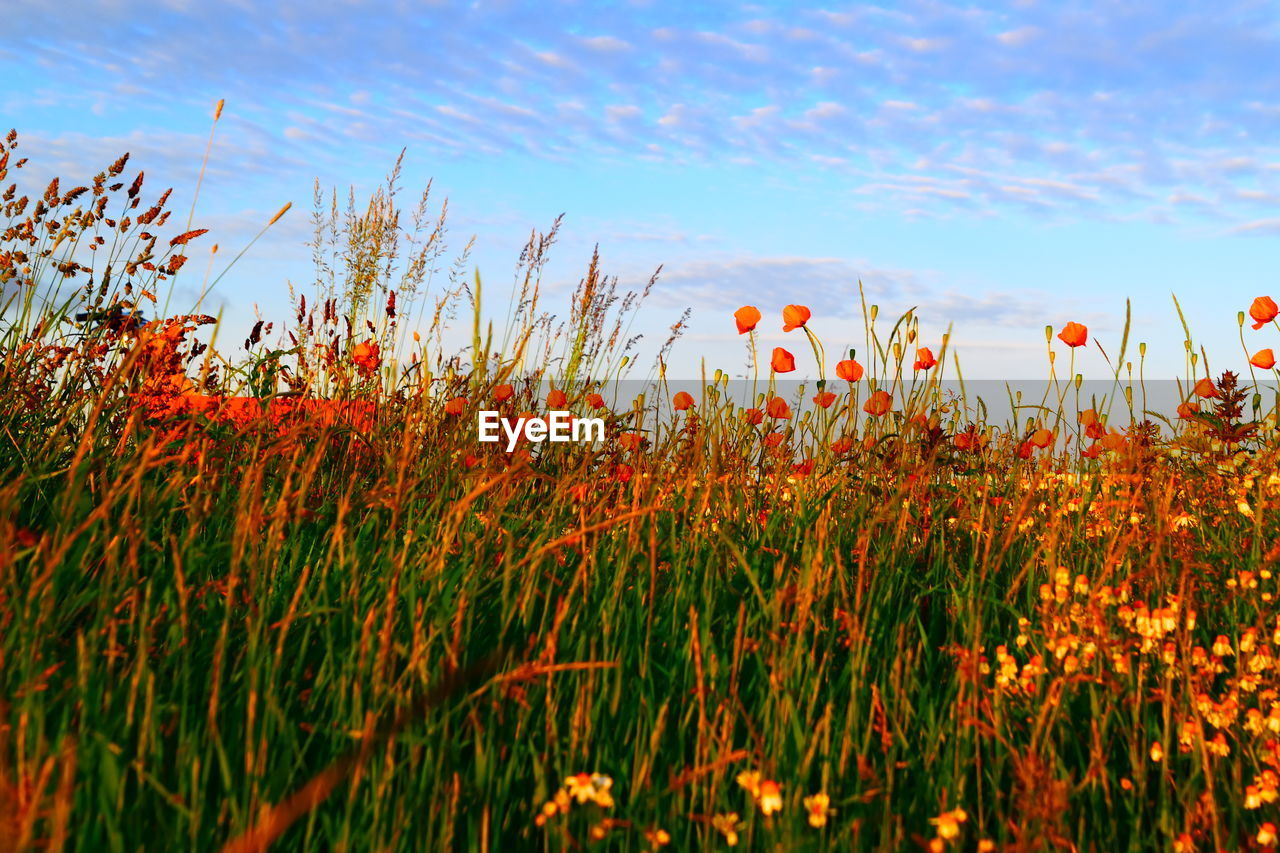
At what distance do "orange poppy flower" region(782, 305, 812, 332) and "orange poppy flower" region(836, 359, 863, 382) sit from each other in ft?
0.72

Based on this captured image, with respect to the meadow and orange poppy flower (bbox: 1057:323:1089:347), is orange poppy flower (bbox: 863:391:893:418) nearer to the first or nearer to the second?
the meadow

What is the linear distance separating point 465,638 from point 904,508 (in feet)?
4.32

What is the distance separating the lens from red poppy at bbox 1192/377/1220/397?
11.4 feet

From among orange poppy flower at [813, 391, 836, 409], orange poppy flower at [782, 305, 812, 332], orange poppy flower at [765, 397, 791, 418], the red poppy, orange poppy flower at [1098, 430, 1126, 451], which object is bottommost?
orange poppy flower at [1098, 430, 1126, 451]

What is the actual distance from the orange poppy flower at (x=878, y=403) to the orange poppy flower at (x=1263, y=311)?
151cm

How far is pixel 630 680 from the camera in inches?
71.2

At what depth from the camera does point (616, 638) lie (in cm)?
183

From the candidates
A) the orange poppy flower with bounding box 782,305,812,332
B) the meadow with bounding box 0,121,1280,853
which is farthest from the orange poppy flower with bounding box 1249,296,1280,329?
the orange poppy flower with bounding box 782,305,812,332

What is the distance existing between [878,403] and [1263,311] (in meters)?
1.60

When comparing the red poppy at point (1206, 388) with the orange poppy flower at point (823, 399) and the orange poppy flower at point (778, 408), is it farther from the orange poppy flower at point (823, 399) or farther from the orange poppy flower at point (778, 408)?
the orange poppy flower at point (778, 408)

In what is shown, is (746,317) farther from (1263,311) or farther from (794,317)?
(1263,311)

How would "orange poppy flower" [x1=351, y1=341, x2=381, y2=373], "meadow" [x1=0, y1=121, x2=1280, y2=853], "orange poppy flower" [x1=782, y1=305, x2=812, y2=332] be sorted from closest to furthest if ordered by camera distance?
"meadow" [x1=0, y1=121, x2=1280, y2=853], "orange poppy flower" [x1=782, y1=305, x2=812, y2=332], "orange poppy flower" [x1=351, y1=341, x2=381, y2=373]

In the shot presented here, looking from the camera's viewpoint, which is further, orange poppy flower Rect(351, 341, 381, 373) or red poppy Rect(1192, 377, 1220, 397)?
orange poppy flower Rect(351, 341, 381, 373)

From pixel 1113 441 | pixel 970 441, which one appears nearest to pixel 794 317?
pixel 970 441
